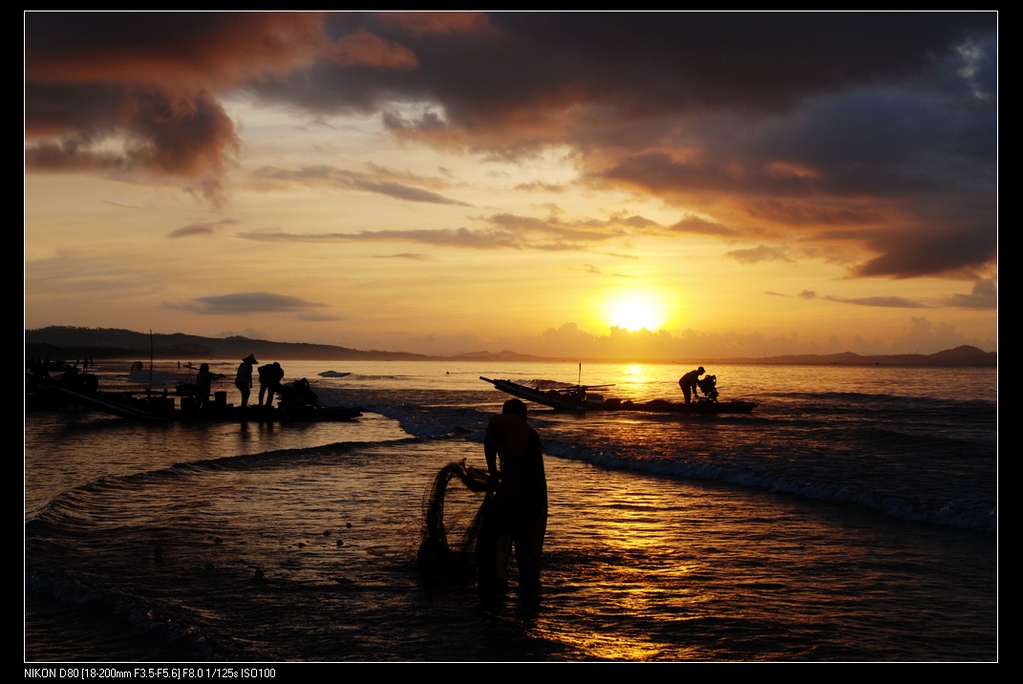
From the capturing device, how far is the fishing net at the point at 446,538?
8812 mm

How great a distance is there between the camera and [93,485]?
1459 centimetres

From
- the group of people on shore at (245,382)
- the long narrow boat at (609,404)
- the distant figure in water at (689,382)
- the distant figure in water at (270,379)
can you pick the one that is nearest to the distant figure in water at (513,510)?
the group of people on shore at (245,382)

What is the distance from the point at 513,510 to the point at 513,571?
1334 mm

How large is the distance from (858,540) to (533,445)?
6.04 meters

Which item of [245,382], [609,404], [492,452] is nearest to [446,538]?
[492,452]

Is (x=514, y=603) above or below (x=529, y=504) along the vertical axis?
below

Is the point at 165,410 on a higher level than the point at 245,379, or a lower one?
lower

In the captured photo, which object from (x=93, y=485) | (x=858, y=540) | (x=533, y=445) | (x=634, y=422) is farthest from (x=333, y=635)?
(x=634, y=422)

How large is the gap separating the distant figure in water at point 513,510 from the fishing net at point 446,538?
35 cm

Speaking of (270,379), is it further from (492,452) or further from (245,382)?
(492,452)

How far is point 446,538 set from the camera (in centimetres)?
916

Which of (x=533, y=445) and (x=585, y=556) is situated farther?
Result: (x=585, y=556)

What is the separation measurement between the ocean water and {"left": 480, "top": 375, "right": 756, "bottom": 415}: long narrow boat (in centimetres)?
2000
